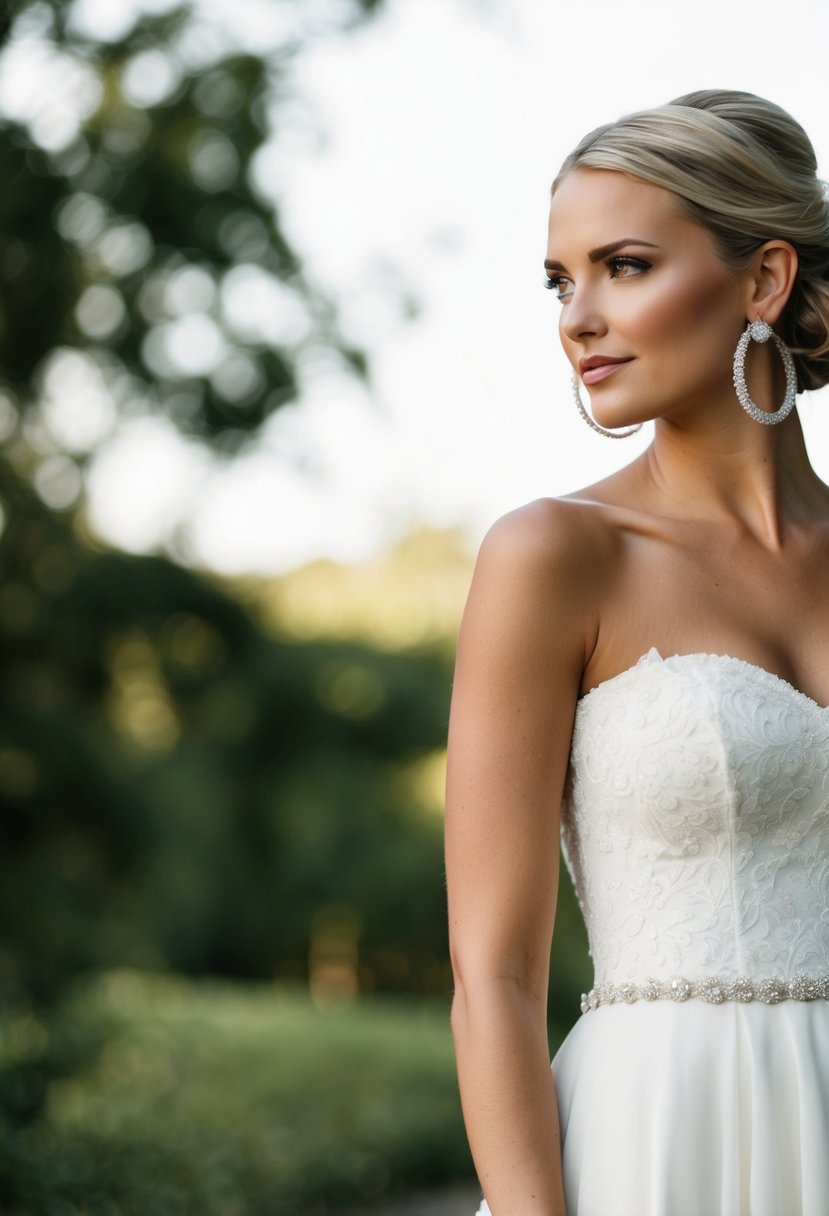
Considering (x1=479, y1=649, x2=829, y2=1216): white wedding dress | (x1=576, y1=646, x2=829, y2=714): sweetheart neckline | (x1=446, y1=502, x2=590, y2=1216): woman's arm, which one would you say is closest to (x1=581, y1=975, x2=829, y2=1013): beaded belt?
(x1=479, y1=649, x2=829, y2=1216): white wedding dress

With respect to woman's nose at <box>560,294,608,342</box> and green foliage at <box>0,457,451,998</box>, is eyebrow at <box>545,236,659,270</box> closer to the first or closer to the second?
woman's nose at <box>560,294,608,342</box>

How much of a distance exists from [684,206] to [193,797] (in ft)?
33.3

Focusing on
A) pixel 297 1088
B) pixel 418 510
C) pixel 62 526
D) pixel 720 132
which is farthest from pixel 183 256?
pixel 418 510

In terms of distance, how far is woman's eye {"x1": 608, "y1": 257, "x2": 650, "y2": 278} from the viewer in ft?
7.79

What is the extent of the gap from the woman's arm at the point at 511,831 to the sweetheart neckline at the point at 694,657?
0.12ft

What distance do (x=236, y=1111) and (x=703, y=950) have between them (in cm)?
1024

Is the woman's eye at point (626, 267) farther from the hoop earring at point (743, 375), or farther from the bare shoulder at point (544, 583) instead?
the bare shoulder at point (544, 583)

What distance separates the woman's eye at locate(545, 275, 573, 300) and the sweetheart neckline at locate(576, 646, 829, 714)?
2.01 ft

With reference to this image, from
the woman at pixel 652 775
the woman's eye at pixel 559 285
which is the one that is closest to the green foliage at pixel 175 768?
the woman's eye at pixel 559 285

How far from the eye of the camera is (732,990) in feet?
7.18

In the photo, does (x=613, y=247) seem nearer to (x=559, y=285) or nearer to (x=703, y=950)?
(x=559, y=285)

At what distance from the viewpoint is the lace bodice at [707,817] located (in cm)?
220

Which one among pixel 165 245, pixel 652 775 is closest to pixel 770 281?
pixel 652 775

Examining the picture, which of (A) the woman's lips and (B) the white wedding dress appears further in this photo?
(A) the woman's lips
